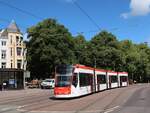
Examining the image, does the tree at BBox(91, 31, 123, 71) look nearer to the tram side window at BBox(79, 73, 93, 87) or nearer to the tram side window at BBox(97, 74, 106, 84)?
the tram side window at BBox(97, 74, 106, 84)

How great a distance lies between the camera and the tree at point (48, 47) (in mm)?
79438

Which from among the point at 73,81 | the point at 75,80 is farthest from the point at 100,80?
the point at 73,81

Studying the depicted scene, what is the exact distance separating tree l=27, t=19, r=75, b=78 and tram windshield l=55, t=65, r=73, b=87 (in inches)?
1758

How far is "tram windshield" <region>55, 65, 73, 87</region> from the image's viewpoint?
1310 inches

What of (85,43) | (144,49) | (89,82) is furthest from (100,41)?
(89,82)

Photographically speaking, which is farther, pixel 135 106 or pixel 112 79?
pixel 112 79

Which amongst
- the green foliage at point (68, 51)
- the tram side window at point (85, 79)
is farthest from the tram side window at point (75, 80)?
the green foliage at point (68, 51)

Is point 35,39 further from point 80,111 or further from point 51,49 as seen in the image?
point 80,111

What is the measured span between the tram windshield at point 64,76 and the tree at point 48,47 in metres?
44.6

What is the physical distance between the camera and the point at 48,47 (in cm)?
7962

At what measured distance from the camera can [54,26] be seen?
8338 centimetres

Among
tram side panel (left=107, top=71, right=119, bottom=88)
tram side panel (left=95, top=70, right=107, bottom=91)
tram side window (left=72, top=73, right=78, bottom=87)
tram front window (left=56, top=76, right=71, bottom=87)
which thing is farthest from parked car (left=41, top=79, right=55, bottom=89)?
tram front window (left=56, top=76, right=71, bottom=87)

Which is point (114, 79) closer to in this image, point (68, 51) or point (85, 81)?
point (68, 51)

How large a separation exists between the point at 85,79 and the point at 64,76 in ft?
15.2
